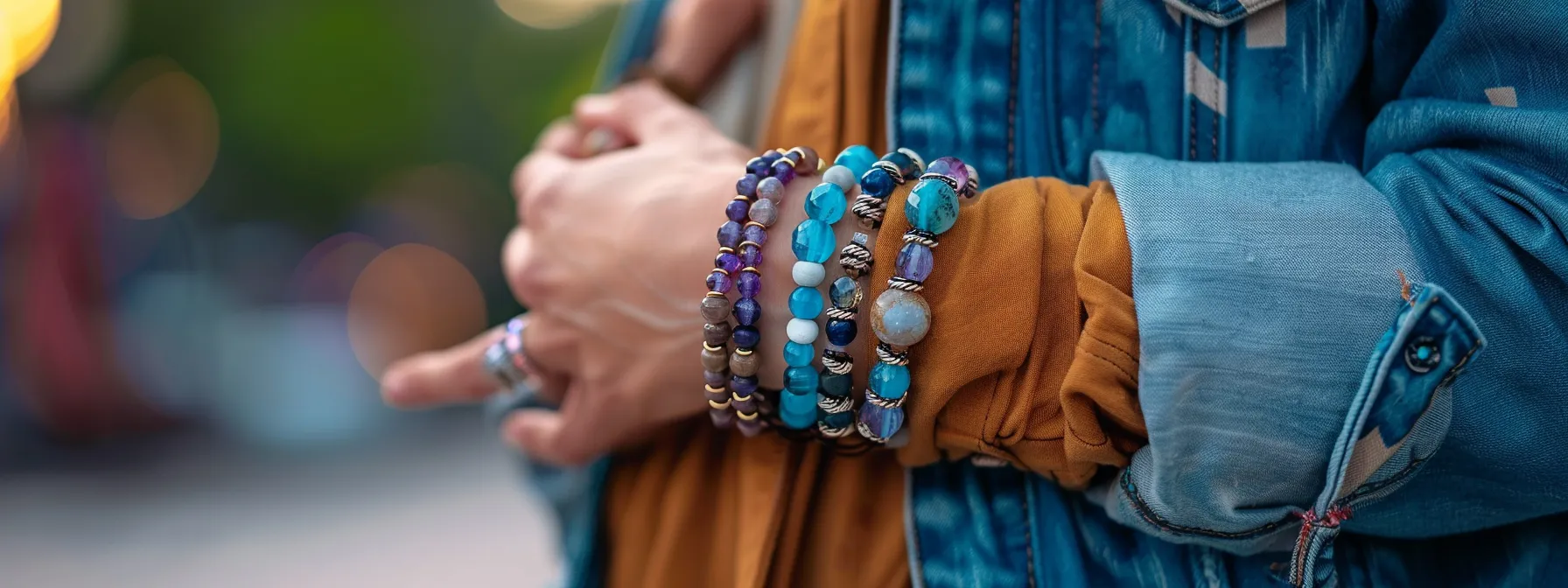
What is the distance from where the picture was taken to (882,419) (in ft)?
1.41

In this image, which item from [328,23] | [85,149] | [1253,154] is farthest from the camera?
[328,23]

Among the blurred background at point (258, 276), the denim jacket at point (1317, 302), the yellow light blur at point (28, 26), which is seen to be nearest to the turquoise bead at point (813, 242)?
the denim jacket at point (1317, 302)

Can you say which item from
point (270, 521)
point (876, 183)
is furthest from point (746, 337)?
point (270, 521)

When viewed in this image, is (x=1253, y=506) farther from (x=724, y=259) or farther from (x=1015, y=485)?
(x=724, y=259)

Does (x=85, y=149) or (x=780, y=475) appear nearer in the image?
(x=780, y=475)

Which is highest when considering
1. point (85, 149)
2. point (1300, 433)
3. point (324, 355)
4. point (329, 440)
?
point (85, 149)

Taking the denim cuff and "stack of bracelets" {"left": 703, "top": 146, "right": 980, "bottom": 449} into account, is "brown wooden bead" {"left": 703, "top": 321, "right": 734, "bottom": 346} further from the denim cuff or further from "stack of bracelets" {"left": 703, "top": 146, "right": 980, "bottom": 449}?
the denim cuff

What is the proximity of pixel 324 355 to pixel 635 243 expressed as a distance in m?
1.43

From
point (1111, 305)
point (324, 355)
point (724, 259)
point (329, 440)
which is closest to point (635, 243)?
point (724, 259)

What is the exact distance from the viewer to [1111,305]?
1.32 ft

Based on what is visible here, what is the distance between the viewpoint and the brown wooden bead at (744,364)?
0.45 metres

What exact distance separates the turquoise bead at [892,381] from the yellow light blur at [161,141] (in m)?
1.63

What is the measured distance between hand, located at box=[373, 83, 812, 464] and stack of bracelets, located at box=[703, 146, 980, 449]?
18 millimetres

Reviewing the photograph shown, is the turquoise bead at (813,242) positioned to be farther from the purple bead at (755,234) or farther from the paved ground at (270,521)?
the paved ground at (270,521)
